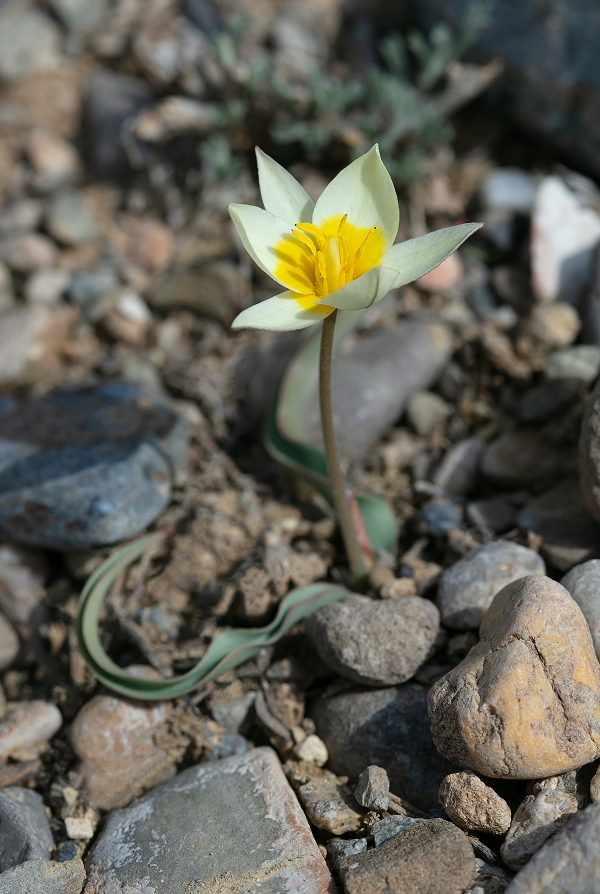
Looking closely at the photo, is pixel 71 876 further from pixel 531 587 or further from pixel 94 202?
pixel 94 202

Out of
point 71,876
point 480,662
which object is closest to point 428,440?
point 480,662

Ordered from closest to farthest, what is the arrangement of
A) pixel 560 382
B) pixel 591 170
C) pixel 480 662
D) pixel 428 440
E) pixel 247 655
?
pixel 480 662 → pixel 247 655 → pixel 560 382 → pixel 428 440 → pixel 591 170

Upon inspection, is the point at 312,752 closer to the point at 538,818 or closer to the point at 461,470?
the point at 538,818

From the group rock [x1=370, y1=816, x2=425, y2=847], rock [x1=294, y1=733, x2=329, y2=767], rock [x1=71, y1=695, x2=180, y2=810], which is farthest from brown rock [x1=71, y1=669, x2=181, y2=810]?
rock [x1=370, y1=816, x2=425, y2=847]

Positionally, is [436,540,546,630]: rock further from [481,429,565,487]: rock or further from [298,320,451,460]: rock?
[298,320,451,460]: rock

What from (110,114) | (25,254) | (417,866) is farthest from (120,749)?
(110,114)

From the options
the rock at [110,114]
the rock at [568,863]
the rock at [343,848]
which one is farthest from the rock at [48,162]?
the rock at [568,863]
